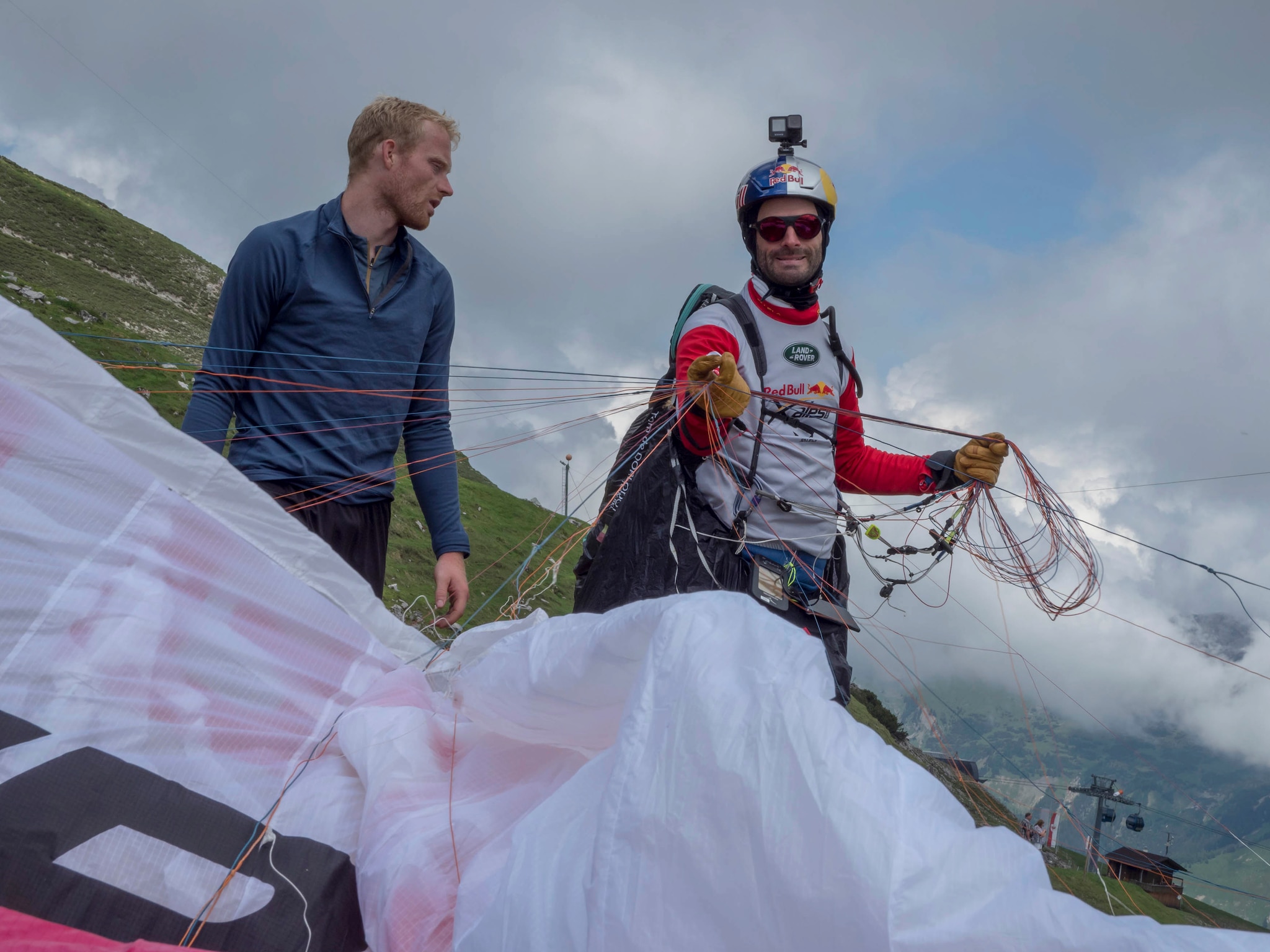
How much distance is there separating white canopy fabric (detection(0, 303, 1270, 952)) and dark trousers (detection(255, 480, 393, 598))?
0.92ft

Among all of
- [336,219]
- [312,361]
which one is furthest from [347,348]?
[336,219]

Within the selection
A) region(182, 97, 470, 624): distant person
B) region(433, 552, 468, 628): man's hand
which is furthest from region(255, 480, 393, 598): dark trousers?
region(433, 552, 468, 628): man's hand

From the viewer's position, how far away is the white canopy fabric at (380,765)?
2.39 ft

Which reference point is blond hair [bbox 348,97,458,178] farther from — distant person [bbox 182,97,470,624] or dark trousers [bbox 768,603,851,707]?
dark trousers [bbox 768,603,851,707]

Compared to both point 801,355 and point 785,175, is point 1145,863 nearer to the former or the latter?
point 801,355

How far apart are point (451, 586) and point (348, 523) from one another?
9.5 inches

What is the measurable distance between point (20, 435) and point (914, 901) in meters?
1.21

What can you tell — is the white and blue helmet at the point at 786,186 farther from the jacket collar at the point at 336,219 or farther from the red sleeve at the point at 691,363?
the jacket collar at the point at 336,219

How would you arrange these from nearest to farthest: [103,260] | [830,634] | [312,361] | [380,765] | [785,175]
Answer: [380,765] < [312,361] < [830,634] < [785,175] < [103,260]

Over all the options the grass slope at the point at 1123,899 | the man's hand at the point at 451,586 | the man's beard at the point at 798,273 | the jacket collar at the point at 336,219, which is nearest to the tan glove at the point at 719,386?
the man's beard at the point at 798,273

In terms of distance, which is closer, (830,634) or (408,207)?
(408,207)

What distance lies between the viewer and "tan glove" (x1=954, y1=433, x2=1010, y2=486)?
2.10m

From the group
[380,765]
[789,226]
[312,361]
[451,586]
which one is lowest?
[380,765]

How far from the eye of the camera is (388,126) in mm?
1721
